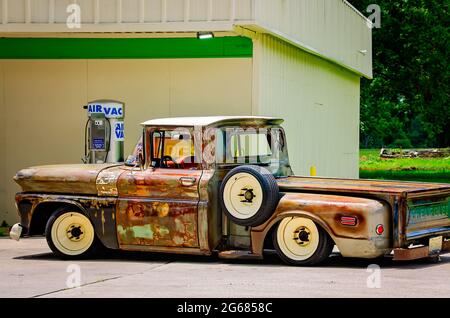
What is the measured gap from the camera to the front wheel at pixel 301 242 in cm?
1082

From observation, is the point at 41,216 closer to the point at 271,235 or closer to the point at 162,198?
the point at 162,198

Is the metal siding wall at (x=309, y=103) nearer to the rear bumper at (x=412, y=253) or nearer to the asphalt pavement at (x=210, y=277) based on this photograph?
the asphalt pavement at (x=210, y=277)

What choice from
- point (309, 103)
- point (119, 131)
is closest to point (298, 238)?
point (119, 131)

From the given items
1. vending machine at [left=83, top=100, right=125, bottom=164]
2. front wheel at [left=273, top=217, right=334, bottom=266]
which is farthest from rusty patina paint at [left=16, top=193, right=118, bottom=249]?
vending machine at [left=83, top=100, right=125, bottom=164]

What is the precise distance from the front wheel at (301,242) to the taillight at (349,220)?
316mm

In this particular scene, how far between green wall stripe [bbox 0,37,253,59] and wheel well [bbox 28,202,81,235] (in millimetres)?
4908

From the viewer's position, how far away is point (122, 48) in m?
16.6

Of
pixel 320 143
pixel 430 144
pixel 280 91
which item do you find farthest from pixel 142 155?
pixel 430 144

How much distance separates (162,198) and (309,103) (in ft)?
29.4

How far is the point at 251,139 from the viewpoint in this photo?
1212cm

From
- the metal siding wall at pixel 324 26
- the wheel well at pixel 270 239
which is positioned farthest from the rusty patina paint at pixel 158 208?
the metal siding wall at pixel 324 26

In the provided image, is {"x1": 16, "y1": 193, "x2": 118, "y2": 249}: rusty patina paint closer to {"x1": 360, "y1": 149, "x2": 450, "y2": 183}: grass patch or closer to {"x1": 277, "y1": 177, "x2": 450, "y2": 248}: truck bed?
{"x1": 277, "y1": 177, "x2": 450, "y2": 248}: truck bed
